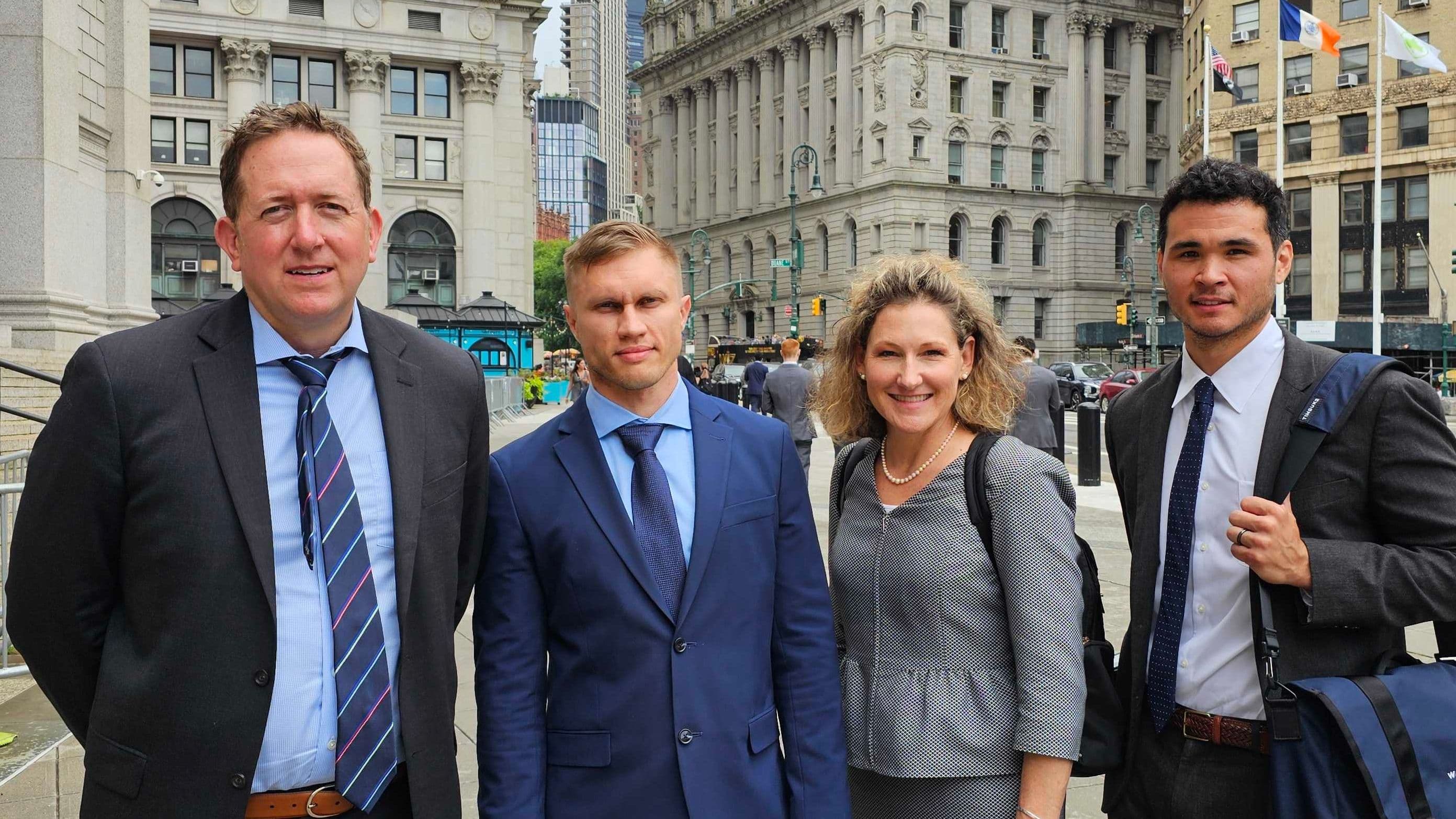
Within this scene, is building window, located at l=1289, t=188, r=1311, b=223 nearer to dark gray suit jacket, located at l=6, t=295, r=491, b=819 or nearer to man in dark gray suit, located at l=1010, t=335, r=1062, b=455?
man in dark gray suit, located at l=1010, t=335, r=1062, b=455

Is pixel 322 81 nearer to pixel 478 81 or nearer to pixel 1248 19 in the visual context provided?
pixel 478 81

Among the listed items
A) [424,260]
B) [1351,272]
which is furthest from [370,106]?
Result: [1351,272]

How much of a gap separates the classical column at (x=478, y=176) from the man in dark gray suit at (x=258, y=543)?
51254 mm

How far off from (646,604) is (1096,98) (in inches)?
3204

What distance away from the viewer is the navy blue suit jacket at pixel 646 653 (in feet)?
9.21

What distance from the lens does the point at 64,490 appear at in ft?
8.25

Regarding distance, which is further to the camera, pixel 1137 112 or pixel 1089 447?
pixel 1137 112

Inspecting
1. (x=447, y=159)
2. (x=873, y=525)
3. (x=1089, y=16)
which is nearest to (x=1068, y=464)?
(x=873, y=525)

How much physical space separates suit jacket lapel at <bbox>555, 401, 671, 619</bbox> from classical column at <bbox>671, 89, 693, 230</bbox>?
3750 inches

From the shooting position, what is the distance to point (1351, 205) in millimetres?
55719

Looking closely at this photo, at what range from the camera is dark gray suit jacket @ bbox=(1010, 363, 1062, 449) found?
11414mm

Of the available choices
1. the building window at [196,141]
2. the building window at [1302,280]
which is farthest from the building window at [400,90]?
the building window at [1302,280]

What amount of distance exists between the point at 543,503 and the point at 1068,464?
59.7ft

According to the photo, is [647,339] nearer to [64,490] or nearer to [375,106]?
[64,490]
